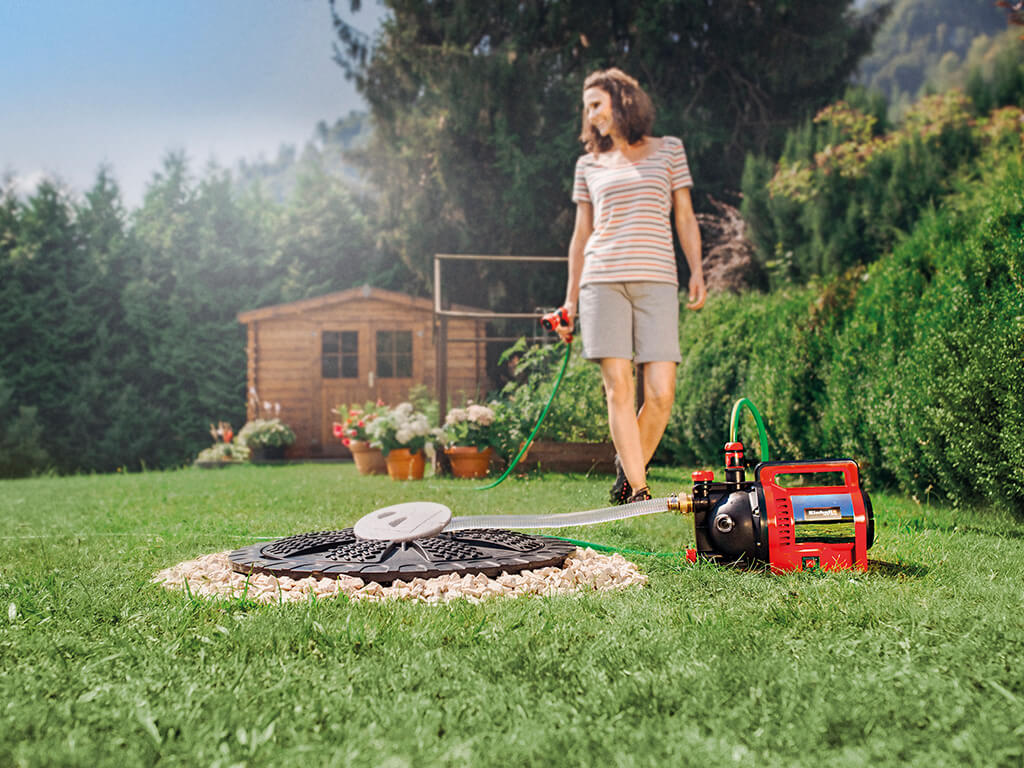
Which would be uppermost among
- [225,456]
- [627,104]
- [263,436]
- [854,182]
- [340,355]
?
[854,182]

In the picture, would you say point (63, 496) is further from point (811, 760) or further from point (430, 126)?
point (430, 126)

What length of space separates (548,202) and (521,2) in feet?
12.2

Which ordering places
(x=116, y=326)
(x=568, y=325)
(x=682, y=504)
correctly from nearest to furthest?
(x=682, y=504)
(x=568, y=325)
(x=116, y=326)

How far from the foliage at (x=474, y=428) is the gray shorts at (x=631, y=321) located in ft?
8.77

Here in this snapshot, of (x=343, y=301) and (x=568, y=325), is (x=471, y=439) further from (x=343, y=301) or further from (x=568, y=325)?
(x=343, y=301)

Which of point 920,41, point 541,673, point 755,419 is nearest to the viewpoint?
point 541,673

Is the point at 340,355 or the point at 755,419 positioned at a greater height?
the point at 340,355

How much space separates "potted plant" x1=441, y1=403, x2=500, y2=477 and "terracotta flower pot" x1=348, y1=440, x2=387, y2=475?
125 cm

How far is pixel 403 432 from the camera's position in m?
6.16

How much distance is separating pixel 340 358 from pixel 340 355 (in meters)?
0.05

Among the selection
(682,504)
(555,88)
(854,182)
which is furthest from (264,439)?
(682,504)

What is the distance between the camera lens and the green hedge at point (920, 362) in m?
3.14

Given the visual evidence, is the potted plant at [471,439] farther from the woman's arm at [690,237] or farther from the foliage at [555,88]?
the foliage at [555,88]

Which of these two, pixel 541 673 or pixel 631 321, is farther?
pixel 631 321
